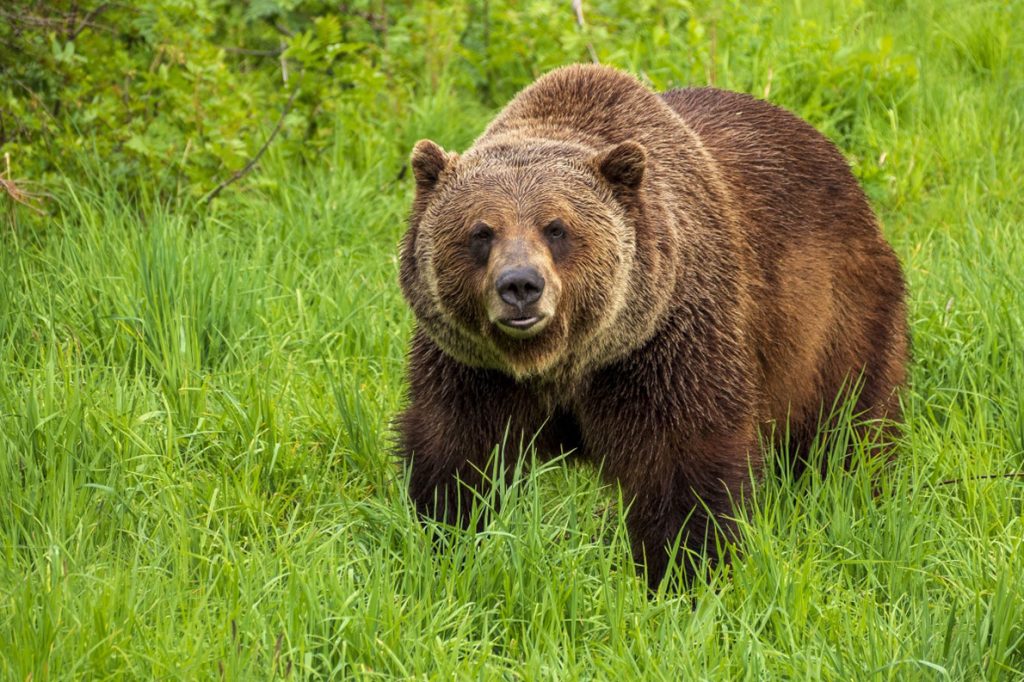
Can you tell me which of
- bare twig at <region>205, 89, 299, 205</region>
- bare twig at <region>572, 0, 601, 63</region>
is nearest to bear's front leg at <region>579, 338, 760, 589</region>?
bare twig at <region>205, 89, 299, 205</region>

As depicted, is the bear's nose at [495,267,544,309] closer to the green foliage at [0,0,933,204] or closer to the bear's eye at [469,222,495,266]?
the bear's eye at [469,222,495,266]

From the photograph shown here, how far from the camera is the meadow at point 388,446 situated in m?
3.75

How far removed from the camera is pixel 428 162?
15.3 feet

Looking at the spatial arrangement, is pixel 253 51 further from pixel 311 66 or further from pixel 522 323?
pixel 522 323

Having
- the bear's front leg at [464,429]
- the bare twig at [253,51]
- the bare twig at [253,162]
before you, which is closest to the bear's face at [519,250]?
the bear's front leg at [464,429]

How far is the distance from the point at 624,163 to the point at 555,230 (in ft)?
1.20

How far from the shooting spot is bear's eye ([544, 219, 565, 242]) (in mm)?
4371

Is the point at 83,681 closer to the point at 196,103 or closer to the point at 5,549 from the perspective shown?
the point at 5,549

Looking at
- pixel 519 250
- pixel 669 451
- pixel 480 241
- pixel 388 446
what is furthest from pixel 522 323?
pixel 388 446

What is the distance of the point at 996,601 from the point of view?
3.82 meters

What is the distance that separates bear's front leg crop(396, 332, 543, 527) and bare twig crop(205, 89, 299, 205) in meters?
2.65

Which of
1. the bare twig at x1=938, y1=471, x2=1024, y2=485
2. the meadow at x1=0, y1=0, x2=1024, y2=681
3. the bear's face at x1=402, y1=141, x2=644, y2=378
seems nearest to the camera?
the meadow at x1=0, y1=0, x2=1024, y2=681

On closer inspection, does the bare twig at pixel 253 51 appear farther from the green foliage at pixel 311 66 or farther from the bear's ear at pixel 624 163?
the bear's ear at pixel 624 163

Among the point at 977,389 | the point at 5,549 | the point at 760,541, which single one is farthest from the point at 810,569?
the point at 5,549
